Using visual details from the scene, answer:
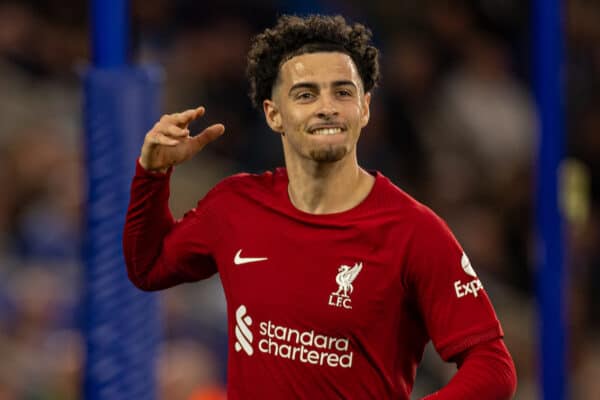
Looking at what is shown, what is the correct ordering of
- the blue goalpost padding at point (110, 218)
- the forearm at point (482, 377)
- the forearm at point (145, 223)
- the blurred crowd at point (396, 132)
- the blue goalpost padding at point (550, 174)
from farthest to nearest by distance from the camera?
the blurred crowd at point (396, 132) < the blue goalpost padding at point (550, 174) < the blue goalpost padding at point (110, 218) < the forearm at point (145, 223) < the forearm at point (482, 377)

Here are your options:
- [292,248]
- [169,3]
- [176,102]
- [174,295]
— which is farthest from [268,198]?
[169,3]

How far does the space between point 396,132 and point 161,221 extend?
311 cm

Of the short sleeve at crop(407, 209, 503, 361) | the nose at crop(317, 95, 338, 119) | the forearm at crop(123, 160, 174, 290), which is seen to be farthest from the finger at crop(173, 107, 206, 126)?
the short sleeve at crop(407, 209, 503, 361)

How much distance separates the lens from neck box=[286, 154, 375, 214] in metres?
2.46

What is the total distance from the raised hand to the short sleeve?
463 millimetres

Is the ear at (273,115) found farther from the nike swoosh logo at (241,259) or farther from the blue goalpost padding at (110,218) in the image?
the blue goalpost padding at (110,218)

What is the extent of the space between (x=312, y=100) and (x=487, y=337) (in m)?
0.54

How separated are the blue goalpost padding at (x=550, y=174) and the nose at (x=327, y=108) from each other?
155 centimetres

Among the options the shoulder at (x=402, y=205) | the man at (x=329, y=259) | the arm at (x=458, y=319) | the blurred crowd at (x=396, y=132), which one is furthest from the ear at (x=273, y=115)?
the blurred crowd at (x=396, y=132)

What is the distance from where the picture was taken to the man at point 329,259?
2336mm

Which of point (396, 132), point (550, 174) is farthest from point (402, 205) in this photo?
point (396, 132)

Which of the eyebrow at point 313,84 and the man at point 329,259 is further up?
the eyebrow at point 313,84

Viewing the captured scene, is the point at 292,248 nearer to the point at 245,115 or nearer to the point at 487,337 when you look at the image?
the point at 487,337

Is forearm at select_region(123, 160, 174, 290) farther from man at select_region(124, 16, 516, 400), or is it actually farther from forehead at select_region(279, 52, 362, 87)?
forehead at select_region(279, 52, 362, 87)
